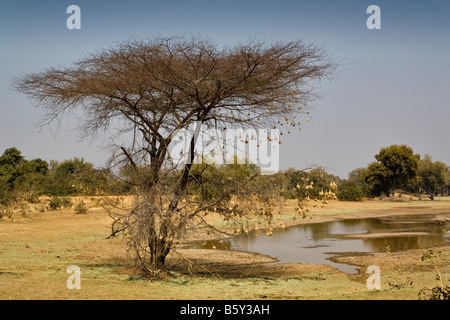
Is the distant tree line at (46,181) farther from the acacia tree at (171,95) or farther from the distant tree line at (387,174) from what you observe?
the distant tree line at (387,174)

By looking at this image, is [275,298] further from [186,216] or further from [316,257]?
[316,257]

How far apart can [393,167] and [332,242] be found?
143ft

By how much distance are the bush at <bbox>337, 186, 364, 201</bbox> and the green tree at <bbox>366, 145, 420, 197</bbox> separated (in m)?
4.28

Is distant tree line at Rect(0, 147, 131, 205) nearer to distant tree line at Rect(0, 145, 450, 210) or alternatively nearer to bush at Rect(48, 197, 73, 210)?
distant tree line at Rect(0, 145, 450, 210)


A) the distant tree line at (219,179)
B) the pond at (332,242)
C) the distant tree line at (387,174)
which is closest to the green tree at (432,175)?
the distant tree line at (219,179)

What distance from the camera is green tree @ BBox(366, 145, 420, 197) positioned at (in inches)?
2463

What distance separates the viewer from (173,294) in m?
10.5

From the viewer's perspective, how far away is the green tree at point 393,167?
62562mm

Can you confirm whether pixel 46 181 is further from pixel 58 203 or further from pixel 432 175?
pixel 432 175

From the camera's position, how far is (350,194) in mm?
60656

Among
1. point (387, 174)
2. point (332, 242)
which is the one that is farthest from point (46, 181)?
point (387, 174)

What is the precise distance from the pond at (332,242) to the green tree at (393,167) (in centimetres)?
3316

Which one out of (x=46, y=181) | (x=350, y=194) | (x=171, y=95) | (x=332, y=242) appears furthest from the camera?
(x=350, y=194)

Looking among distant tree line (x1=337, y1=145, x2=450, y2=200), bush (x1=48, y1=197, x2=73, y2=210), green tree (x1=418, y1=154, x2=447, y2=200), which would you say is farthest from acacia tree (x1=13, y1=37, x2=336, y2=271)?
green tree (x1=418, y1=154, x2=447, y2=200)
